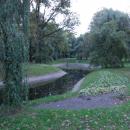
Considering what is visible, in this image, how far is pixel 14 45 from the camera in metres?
9.86

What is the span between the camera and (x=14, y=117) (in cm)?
962

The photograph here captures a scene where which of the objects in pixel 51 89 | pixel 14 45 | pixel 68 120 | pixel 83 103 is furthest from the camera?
pixel 51 89

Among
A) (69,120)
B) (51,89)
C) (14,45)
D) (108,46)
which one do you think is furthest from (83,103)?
(108,46)

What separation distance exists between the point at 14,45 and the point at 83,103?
4153 mm

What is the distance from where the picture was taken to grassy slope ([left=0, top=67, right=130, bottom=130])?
330 inches

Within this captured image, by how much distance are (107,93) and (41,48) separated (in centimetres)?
3213

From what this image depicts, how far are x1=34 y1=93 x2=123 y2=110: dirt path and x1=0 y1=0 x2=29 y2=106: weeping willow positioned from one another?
1.81 metres

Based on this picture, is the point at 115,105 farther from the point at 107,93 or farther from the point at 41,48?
the point at 41,48

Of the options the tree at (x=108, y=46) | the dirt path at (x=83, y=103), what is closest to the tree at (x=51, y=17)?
the tree at (x=108, y=46)

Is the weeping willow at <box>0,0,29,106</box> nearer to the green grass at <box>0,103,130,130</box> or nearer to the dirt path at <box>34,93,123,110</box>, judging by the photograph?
the green grass at <box>0,103,130,130</box>

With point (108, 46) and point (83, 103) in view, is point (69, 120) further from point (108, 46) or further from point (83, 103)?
point (108, 46)

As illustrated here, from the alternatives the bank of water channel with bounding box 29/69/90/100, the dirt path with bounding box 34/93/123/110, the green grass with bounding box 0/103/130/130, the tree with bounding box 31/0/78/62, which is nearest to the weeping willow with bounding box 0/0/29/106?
the green grass with bounding box 0/103/130/130

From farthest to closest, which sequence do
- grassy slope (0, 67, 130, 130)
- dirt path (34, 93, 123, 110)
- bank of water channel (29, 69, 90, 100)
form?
bank of water channel (29, 69, 90, 100) < dirt path (34, 93, 123, 110) < grassy slope (0, 67, 130, 130)

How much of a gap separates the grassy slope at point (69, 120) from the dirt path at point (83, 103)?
3.76ft
